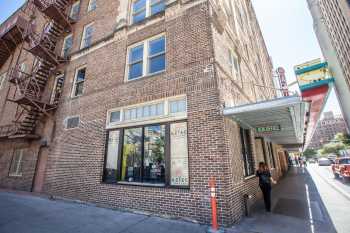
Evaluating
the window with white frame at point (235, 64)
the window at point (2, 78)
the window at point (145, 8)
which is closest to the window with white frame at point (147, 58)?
the window at point (145, 8)

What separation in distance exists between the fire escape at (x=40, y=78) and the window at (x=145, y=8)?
6035 millimetres

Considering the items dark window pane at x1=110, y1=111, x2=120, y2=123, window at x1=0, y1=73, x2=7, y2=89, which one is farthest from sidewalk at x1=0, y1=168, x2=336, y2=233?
window at x1=0, y1=73, x2=7, y2=89

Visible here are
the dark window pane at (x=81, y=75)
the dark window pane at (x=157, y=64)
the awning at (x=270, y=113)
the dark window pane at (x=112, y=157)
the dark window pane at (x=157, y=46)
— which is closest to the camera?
the awning at (x=270, y=113)

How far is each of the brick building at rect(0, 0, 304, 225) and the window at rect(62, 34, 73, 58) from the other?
0.61 metres

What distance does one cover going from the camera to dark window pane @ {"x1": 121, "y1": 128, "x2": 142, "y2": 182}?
6902mm

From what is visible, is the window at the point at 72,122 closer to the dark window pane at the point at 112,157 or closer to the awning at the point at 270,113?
the dark window pane at the point at 112,157

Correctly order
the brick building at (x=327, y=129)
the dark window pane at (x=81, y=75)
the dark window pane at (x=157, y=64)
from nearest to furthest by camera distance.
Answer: the dark window pane at (x=157, y=64)
the dark window pane at (x=81, y=75)
the brick building at (x=327, y=129)

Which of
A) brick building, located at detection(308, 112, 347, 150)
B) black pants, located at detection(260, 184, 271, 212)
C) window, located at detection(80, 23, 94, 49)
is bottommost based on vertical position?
black pants, located at detection(260, 184, 271, 212)

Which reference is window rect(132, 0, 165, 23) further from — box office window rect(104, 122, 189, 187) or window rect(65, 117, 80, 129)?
window rect(65, 117, 80, 129)

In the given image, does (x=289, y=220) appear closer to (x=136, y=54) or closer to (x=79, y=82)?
(x=136, y=54)

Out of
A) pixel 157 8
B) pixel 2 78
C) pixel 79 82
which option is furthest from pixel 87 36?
pixel 2 78

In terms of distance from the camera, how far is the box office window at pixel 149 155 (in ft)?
20.1

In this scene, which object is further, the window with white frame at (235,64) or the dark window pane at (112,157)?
the window with white frame at (235,64)

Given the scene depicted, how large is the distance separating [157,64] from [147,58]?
0.67 m
